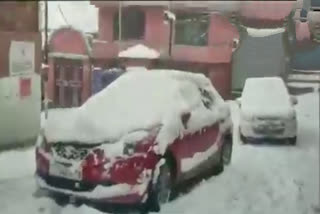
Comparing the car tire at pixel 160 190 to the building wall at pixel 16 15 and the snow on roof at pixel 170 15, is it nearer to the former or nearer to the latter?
the snow on roof at pixel 170 15

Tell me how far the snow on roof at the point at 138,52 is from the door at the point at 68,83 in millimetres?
88

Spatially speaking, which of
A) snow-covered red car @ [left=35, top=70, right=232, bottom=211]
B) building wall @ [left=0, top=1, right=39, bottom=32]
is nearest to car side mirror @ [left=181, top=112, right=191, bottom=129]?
snow-covered red car @ [left=35, top=70, right=232, bottom=211]

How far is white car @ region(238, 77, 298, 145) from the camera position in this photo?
1211mm

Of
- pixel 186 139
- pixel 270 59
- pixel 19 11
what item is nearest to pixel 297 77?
pixel 270 59

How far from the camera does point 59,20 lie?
1.23 meters

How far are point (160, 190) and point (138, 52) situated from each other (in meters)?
0.26

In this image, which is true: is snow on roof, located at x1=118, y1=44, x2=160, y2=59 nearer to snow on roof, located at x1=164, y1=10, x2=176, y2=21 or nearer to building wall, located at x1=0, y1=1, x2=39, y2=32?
snow on roof, located at x1=164, y1=10, x2=176, y2=21

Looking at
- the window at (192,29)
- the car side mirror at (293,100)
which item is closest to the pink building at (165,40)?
the window at (192,29)

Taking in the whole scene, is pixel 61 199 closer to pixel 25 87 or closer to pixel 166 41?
pixel 25 87

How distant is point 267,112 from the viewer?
4.02 ft

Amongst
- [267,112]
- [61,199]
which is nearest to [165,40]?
[267,112]

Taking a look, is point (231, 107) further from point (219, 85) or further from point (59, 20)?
point (59, 20)

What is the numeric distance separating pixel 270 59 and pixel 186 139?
0.70 ft

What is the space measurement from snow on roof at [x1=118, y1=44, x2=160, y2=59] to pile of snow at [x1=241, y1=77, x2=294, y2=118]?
0.62ft
